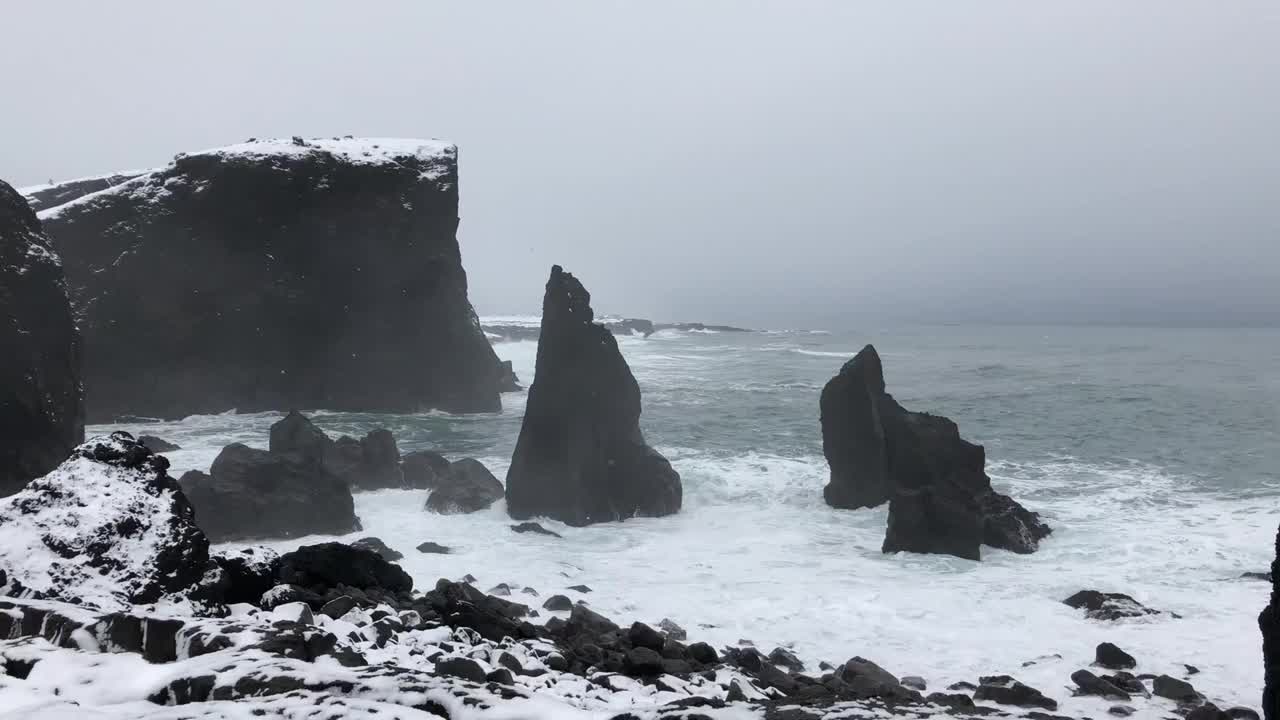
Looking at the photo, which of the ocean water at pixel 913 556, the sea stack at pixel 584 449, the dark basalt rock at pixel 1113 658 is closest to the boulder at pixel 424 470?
the ocean water at pixel 913 556

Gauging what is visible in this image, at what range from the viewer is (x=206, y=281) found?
3775 cm

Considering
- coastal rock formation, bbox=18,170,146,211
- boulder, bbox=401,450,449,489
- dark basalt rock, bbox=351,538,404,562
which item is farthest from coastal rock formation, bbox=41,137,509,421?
dark basalt rock, bbox=351,538,404,562

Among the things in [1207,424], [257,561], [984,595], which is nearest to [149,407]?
[257,561]

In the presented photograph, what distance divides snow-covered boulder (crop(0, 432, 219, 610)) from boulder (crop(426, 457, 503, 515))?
12.7m

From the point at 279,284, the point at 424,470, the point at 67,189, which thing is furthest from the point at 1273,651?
the point at 67,189

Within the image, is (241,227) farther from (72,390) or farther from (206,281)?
(72,390)

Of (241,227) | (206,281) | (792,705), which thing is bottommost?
(792,705)

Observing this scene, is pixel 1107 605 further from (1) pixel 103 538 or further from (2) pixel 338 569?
(1) pixel 103 538

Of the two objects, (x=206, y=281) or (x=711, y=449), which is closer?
(x=711, y=449)

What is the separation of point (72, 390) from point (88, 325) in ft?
64.4

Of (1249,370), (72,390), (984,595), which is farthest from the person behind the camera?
(1249,370)

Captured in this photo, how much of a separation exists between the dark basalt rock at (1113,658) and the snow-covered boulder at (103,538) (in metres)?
11.6

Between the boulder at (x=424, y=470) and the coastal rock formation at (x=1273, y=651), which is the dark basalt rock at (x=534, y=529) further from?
the coastal rock formation at (x=1273, y=651)

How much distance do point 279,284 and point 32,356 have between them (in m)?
22.2
